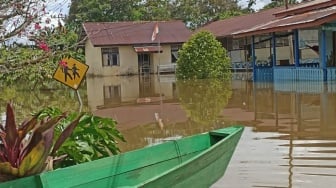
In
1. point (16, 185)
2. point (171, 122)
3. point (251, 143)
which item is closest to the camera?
point (16, 185)

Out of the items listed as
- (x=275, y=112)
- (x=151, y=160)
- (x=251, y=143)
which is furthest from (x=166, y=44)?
(x=151, y=160)

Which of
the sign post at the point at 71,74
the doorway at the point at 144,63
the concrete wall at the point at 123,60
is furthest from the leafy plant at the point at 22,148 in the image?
the doorway at the point at 144,63

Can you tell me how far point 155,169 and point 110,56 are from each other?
116 ft

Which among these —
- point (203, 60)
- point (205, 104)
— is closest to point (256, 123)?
point (205, 104)

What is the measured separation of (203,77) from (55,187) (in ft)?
79.7

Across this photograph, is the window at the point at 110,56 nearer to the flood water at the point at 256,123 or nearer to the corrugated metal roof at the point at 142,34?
the corrugated metal roof at the point at 142,34

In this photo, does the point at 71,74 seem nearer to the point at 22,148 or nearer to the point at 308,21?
the point at 22,148

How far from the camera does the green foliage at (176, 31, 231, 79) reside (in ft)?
92.5

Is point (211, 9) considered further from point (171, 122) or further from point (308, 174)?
point (308, 174)

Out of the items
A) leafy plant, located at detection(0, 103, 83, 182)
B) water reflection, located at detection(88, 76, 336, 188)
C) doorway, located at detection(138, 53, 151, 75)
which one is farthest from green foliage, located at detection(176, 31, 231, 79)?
leafy plant, located at detection(0, 103, 83, 182)

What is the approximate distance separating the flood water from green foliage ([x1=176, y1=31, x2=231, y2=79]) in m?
7.13

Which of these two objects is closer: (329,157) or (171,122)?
(329,157)

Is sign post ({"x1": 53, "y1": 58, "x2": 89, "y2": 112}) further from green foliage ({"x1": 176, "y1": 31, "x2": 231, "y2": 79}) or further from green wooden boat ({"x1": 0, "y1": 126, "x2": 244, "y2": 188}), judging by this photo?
green foliage ({"x1": 176, "y1": 31, "x2": 231, "y2": 79})

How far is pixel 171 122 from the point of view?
39.1 ft
